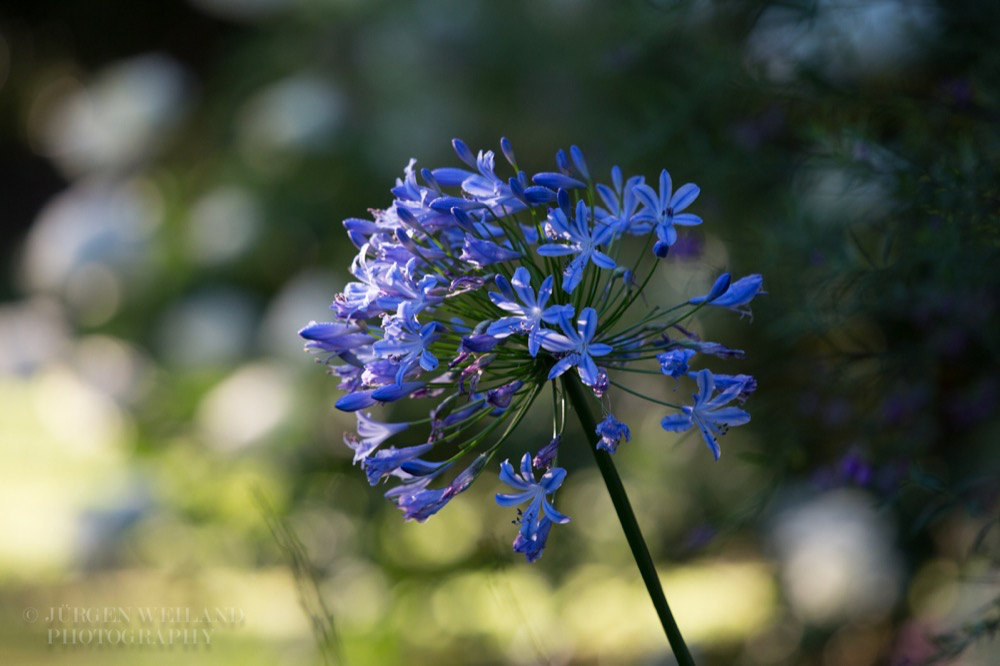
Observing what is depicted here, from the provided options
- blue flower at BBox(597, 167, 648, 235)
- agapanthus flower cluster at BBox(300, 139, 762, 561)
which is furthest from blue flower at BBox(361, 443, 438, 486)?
blue flower at BBox(597, 167, 648, 235)

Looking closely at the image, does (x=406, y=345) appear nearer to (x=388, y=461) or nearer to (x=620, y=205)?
(x=388, y=461)

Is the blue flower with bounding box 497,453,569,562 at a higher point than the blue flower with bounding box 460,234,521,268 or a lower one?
lower

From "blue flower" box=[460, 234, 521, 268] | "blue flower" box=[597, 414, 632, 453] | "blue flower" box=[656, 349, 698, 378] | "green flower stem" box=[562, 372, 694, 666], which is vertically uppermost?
"blue flower" box=[460, 234, 521, 268]

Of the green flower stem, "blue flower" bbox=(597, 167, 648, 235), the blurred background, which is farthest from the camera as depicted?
the blurred background

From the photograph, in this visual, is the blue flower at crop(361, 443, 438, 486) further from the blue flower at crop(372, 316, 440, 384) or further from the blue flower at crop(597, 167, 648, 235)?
the blue flower at crop(597, 167, 648, 235)

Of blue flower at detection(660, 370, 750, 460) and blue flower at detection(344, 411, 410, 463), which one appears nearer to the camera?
blue flower at detection(660, 370, 750, 460)

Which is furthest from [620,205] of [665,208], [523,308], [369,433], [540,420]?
[540,420]

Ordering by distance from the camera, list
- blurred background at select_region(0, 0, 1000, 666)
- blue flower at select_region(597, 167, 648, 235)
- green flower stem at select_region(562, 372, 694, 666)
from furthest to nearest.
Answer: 1. blurred background at select_region(0, 0, 1000, 666)
2. blue flower at select_region(597, 167, 648, 235)
3. green flower stem at select_region(562, 372, 694, 666)
